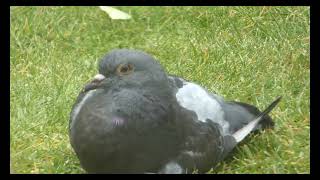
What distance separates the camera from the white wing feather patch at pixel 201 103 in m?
4.41

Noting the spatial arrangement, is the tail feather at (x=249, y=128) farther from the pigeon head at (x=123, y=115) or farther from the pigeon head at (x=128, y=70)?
the pigeon head at (x=128, y=70)

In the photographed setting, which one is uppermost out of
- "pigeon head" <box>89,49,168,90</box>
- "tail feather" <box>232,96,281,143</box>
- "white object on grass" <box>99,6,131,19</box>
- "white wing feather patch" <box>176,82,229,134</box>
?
"white object on grass" <box>99,6,131,19</box>

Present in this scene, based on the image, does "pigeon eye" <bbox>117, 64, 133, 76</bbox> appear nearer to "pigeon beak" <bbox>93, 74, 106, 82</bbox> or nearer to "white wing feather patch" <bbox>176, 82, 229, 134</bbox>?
"pigeon beak" <bbox>93, 74, 106, 82</bbox>

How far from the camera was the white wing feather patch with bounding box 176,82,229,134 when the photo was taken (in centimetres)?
441

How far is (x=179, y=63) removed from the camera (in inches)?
243

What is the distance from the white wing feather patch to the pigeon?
0.02 m

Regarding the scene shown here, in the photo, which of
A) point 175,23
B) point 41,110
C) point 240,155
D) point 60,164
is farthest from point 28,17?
point 240,155

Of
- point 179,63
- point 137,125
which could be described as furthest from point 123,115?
point 179,63

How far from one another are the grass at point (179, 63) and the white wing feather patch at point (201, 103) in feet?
0.90

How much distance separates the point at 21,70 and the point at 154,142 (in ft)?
8.88

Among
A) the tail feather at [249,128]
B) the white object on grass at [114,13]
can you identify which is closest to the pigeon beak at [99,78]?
the tail feather at [249,128]

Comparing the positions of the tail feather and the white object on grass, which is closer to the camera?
the tail feather

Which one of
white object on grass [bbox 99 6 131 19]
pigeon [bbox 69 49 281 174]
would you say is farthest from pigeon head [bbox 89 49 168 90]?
white object on grass [bbox 99 6 131 19]
